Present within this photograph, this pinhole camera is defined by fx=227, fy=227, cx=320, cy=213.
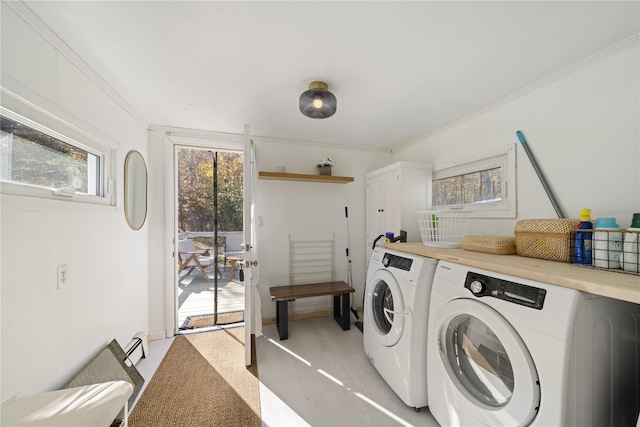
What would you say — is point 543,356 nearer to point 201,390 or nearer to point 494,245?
point 494,245

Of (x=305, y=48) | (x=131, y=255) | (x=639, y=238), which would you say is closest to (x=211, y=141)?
(x=131, y=255)

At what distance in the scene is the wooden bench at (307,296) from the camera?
2369 mm

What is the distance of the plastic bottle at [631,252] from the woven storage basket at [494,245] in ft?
1.60

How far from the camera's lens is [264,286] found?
108 inches

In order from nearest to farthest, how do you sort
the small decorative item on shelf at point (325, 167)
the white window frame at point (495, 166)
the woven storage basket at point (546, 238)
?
the woven storage basket at point (546, 238) < the white window frame at point (495, 166) < the small decorative item on shelf at point (325, 167)

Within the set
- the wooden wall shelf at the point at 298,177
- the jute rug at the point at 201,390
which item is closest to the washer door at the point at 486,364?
the jute rug at the point at 201,390

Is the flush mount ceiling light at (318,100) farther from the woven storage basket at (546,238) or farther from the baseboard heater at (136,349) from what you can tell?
the baseboard heater at (136,349)

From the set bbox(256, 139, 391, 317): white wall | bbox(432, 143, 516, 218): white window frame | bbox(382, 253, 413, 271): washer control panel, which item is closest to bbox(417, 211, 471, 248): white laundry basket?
bbox(432, 143, 516, 218): white window frame

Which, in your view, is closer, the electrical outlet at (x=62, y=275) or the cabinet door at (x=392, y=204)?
Result: the electrical outlet at (x=62, y=275)

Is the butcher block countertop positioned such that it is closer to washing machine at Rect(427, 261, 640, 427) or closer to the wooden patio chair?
washing machine at Rect(427, 261, 640, 427)

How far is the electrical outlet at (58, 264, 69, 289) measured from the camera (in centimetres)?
122

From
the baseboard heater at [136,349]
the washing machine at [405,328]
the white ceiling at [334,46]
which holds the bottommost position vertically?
the baseboard heater at [136,349]

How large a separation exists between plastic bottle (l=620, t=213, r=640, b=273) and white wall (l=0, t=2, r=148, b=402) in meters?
2.59

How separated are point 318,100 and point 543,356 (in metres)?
1.69
